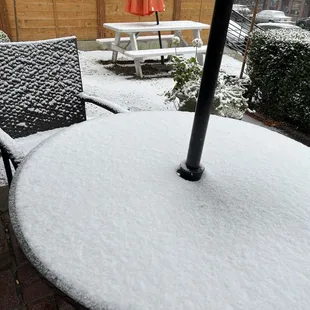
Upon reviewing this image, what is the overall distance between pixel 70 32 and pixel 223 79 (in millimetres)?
5184

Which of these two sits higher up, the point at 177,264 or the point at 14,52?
the point at 14,52

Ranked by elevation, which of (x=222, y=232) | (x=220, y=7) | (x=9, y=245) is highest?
(x=220, y=7)

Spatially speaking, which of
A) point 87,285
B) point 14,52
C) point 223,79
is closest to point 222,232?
point 87,285

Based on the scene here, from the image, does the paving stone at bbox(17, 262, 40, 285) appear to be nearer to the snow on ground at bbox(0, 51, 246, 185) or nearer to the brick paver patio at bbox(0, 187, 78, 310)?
the brick paver patio at bbox(0, 187, 78, 310)

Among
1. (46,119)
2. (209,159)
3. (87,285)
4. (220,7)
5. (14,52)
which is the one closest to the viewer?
(87,285)

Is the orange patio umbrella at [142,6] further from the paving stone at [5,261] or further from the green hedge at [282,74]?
the paving stone at [5,261]

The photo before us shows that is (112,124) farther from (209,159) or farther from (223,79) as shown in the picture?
(223,79)

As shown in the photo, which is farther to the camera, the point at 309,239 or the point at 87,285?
the point at 309,239

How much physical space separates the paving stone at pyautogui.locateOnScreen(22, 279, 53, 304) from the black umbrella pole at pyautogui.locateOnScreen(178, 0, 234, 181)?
1010 mm

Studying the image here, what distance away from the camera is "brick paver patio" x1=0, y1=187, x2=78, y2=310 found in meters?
1.48

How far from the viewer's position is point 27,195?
2.91ft

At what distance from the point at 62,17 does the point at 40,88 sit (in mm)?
6093

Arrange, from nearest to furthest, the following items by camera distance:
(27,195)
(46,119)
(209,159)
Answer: (27,195), (209,159), (46,119)

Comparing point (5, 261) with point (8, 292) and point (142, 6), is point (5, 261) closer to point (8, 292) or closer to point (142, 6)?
point (8, 292)
